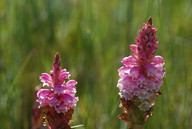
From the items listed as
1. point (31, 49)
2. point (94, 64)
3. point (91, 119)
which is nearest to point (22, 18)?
point (31, 49)

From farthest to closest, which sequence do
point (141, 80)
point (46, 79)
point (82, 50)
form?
point (82, 50)
point (46, 79)
point (141, 80)

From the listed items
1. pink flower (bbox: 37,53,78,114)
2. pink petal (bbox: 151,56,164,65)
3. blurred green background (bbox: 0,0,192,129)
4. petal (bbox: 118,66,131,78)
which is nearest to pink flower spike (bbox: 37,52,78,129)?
pink flower (bbox: 37,53,78,114)

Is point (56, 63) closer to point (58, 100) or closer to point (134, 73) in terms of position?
point (58, 100)

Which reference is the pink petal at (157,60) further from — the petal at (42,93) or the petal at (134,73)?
the petal at (42,93)

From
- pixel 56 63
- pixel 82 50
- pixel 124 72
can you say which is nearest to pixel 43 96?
pixel 56 63

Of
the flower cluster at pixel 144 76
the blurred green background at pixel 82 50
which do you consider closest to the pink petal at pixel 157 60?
the flower cluster at pixel 144 76

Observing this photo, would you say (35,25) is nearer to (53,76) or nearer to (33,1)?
(33,1)

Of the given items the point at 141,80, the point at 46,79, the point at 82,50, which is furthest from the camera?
the point at 82,50
